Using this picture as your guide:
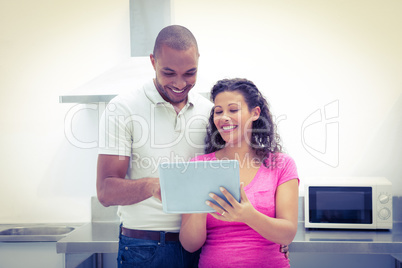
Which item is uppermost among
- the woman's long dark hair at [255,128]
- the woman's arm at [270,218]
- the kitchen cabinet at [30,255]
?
the woman's long dark hair at [255,128]

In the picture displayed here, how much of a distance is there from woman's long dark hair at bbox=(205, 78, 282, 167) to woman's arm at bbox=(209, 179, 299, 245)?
0.40 ft

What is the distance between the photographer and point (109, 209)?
7.91ft

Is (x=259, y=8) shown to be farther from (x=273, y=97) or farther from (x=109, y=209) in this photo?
(x=109, y=209)

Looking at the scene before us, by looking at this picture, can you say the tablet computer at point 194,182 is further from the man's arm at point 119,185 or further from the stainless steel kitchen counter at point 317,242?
the stainless steel kitchen counter at point 317,242

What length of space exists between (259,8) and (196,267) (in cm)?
165

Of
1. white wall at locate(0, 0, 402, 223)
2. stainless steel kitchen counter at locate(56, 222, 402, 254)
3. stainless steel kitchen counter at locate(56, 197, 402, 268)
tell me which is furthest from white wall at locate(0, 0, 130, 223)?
stainless steel kitchen counter at locate(56, 222, 402, 254)

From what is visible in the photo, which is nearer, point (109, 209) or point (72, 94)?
point (72, 94)

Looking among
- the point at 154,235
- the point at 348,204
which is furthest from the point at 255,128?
the point at 348,204

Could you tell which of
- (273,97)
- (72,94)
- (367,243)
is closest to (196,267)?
(367,243)

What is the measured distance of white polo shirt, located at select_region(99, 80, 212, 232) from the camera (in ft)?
4.17

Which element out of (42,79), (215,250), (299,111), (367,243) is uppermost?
(42,79)

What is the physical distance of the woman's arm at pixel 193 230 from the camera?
4.00ft

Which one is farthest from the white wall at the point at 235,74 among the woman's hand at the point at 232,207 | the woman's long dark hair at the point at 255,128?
the woman's hand at the point at 232,207

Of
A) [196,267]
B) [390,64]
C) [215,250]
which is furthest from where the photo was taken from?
[390,64]
